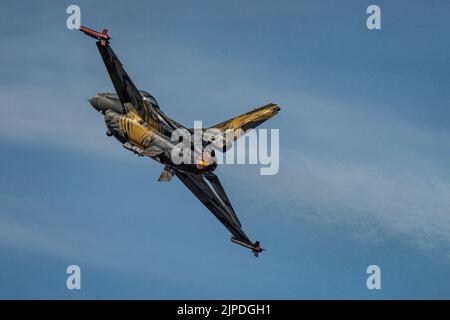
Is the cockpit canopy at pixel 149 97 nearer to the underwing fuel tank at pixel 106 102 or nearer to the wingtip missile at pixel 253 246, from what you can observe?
the underwing fuel tank at pixel 106 102

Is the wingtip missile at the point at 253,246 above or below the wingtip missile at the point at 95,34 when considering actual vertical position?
below

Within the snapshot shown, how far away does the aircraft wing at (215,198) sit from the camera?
109562 millimetres

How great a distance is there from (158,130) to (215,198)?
9839 millimetres

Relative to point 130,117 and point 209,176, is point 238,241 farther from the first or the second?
point 130,117

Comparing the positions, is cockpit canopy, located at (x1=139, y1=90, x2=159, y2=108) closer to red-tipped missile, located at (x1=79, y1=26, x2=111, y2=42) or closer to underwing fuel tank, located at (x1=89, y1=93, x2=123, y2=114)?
underwing fuel tank, located at (x1=89, y1=93, x2=123, y2=114)

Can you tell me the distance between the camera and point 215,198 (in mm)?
110875

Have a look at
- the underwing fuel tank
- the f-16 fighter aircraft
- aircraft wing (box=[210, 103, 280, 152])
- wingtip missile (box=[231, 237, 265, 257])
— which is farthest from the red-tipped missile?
wingtip missile (box=[231, 237, 265, 257])

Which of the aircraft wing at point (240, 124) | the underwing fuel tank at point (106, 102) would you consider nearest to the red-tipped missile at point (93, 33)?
the underwing fuel tank at point (106, 102)

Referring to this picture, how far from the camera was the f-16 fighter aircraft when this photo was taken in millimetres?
103875

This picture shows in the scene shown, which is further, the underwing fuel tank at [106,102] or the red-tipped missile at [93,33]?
the underwing fuel tank at [106,102]

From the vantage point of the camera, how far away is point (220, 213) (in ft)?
368

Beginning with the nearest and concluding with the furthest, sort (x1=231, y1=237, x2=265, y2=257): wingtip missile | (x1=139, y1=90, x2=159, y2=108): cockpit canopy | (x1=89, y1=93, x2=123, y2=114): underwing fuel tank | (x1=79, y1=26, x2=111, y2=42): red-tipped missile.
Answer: (x1=79, y1=26, x2=111, y2=42): red-tipped missile, (x1=139, y1=90, x2=159, y2=108): cockpit canopy, (x1=89, y1=93, x2=123, y2=114): underwing fuel tank, (x1=231, y1=237, x2=265, y2=257): wingtip missile
